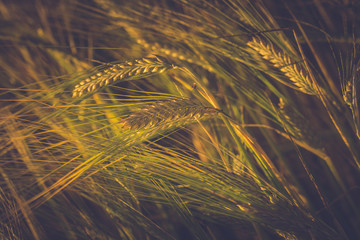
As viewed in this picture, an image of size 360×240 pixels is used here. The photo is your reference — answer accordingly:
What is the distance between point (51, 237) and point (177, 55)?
0.81 meters

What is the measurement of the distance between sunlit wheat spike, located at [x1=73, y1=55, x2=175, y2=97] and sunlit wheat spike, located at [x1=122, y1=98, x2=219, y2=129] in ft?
0.25

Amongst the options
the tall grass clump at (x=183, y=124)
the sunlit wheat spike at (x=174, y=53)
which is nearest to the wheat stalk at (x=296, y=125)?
the tall grass clump at (x=183, y=124)

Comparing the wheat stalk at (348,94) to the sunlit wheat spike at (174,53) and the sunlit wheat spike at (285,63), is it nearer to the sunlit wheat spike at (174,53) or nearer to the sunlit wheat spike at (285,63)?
the sunlit wheat spike at (285,63)

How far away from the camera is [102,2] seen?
0.83m

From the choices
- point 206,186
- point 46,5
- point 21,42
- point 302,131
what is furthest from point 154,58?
point 46,5

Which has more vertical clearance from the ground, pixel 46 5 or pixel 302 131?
pixel 46 5

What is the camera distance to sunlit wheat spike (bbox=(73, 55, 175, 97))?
55cm

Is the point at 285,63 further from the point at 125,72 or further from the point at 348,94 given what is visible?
the point at 125,72

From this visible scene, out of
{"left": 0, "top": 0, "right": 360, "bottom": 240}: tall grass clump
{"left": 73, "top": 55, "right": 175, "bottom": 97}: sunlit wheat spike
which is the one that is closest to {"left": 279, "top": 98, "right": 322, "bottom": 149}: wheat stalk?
{"left": 0, "top": 0, "right": 360, "bottom": 240}: tall grass clump

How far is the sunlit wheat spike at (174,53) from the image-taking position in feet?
2.61

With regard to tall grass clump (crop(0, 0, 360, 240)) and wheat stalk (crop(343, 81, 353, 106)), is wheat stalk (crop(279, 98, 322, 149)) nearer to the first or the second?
tall grass clump (crop(0, 0, 360, 240))

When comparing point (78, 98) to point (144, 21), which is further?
point (144, 21)

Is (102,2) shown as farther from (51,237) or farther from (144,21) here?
(51,237)

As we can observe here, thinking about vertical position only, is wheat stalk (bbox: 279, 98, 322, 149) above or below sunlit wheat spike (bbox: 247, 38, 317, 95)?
below
